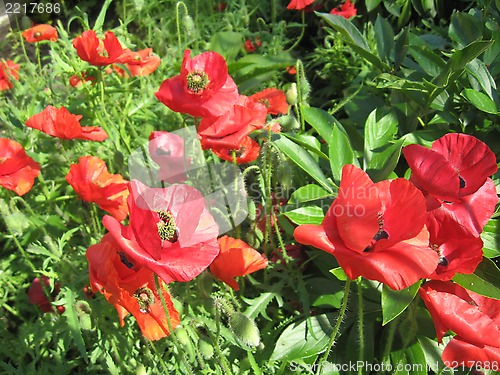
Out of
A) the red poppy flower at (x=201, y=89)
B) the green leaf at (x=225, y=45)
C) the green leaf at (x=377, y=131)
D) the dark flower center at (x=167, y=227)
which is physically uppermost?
the red poppy flower at (x=201, y=89)

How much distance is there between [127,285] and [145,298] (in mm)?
103

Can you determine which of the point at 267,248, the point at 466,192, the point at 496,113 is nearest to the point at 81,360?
the point at 267,248

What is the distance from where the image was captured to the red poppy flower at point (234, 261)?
140 cm

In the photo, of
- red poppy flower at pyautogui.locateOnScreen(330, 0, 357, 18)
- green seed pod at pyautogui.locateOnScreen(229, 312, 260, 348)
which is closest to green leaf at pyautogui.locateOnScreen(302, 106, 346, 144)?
green seed pod at pyautogui.locateOnScreen(229, 312, 260, 348)

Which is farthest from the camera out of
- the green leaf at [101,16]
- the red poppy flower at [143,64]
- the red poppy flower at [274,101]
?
the green leaf at [101,16]

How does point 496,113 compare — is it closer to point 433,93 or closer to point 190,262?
point 433,93

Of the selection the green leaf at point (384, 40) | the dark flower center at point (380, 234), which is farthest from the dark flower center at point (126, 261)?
the green leaf at point (384, 40)

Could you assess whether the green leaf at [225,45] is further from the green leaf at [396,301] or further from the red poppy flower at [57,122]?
the green leaf at [396,301]

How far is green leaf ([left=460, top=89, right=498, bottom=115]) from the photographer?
1.57 metres

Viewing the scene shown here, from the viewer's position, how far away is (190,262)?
109 cm

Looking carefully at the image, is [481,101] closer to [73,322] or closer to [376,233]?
[376,233]

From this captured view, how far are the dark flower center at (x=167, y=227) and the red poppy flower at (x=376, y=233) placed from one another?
0.29 m

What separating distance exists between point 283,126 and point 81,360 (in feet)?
3.48

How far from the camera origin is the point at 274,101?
1939mm
